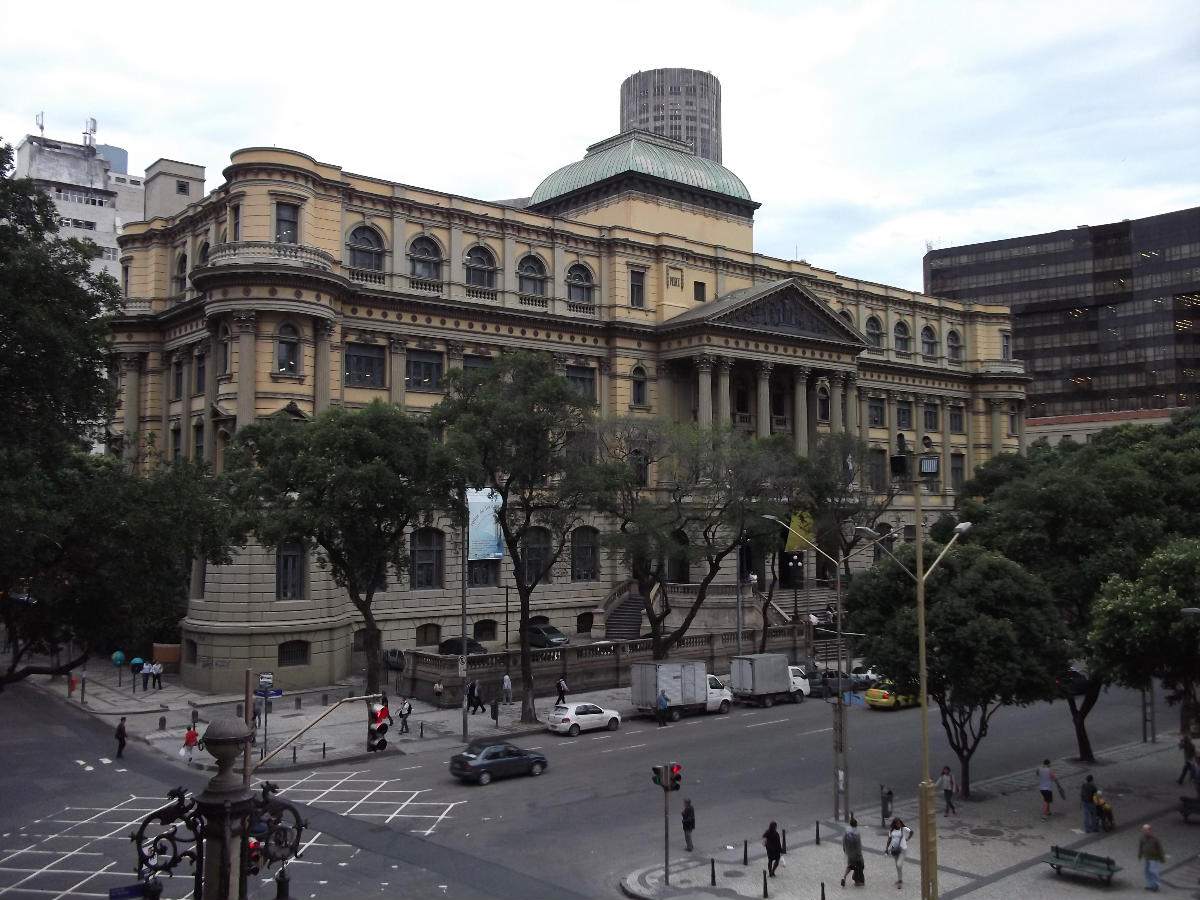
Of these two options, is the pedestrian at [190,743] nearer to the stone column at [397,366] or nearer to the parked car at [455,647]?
the parked car at [455,647]

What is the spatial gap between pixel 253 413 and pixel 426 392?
10.3 meters

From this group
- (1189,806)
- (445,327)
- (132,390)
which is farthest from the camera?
(132,390)

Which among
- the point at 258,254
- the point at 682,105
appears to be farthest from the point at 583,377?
the point at 682,105

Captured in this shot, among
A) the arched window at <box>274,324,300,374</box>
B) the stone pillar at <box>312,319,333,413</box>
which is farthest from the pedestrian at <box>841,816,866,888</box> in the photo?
the arched window at <box>274,324,300,374</box>

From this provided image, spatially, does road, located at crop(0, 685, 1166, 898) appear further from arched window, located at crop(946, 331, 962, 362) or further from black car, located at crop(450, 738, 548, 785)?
arched window, located at crop(946, 331, 962, 362)

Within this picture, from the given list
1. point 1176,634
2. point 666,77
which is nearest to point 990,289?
point 666,77

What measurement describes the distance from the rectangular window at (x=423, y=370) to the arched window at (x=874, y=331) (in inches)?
1461

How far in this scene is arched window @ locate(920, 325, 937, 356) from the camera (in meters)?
83.5

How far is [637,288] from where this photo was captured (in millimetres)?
63406

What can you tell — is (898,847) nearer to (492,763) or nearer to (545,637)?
(492,763)

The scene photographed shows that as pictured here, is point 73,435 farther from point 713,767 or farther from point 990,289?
point 990,289

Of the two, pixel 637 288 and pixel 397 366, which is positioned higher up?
pixel 637 288

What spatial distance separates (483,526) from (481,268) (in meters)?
17.4

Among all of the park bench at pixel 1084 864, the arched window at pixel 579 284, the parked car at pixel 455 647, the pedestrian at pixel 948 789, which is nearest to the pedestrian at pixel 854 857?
the park bench at pixel 1084 864
